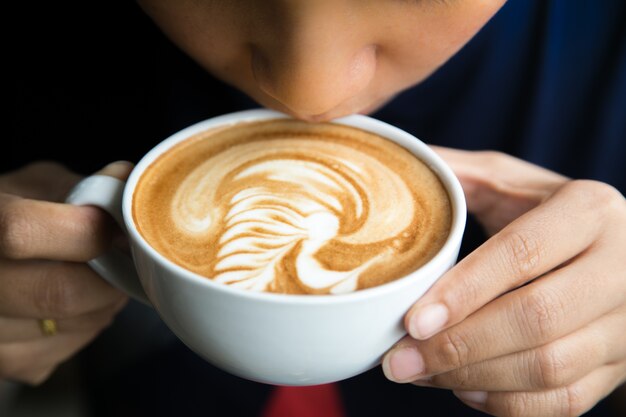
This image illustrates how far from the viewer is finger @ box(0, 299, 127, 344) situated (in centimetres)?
100

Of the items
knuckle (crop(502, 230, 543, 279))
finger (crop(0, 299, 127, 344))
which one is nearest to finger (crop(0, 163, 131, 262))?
finger (crop(0, 299, 127, 344))

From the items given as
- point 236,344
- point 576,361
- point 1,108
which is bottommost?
point 1,108

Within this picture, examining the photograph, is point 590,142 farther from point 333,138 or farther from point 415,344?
point 415,344

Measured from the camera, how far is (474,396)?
0.92m

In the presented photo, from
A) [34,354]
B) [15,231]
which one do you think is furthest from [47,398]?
[15,231]

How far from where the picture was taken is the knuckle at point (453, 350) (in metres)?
0.78

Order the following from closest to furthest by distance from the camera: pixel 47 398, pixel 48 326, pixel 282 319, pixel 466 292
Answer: pixel 282 319
pixel 466 292
pixel 48 326
pixel 47 398

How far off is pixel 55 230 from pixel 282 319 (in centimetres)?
36

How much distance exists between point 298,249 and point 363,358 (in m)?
0.16

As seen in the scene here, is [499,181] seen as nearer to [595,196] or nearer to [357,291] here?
[595,196]

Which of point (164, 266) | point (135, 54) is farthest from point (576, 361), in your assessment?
point (135, 54)

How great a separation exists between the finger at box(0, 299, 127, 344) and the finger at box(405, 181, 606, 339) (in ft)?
1.93

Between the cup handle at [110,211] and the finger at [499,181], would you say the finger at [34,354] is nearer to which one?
the cup handle at [110,211]

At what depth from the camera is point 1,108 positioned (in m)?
1.56
